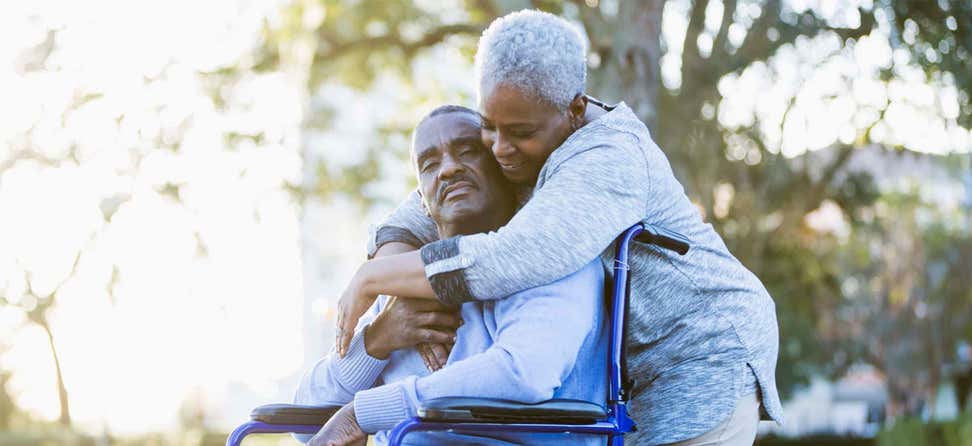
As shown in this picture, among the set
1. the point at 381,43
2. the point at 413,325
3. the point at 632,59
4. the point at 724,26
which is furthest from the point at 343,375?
the point at 381,43

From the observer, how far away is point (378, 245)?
3.14 m

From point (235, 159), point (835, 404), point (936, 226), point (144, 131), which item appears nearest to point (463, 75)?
point (235, 159)

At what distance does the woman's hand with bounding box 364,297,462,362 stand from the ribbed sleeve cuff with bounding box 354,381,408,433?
253 mm

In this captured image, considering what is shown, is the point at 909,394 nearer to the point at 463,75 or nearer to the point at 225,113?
the point at 463,75

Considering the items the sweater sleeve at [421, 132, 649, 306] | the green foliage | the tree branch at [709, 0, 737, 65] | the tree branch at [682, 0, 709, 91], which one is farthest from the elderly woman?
the green foliage

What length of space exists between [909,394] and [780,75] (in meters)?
9.73

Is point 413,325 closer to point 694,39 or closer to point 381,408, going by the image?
point 381,408

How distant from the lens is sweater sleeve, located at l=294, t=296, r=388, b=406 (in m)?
2.89

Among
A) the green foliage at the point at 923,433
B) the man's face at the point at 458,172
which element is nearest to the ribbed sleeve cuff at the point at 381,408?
the man's face at the point at 458,172

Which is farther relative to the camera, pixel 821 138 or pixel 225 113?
pixel 225 113

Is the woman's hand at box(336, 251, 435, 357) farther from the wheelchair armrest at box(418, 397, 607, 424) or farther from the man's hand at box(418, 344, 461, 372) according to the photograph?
the wheelchair armrest at box(418, 397, 607, 424)

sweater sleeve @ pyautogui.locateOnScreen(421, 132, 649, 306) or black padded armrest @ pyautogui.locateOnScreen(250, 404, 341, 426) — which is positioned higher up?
sweater sleeve @ pyautogui.locateOnScreen(421, 132, 649, 306)

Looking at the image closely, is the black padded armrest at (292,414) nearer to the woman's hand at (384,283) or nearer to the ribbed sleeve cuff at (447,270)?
the woman's hand at (384,283)

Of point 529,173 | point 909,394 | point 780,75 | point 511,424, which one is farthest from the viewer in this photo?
point 909,394
